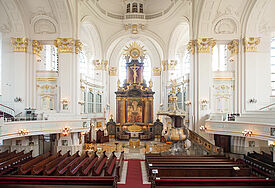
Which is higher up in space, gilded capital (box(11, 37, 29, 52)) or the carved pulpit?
gilded capital (box(11, 37, 29, 52))

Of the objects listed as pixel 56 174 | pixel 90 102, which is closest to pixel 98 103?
pixel 90 102

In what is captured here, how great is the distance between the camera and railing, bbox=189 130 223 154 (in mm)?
13227

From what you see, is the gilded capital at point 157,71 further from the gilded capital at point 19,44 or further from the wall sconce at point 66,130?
the gilded capital at point 19,44

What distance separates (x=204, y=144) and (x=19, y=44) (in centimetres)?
1706

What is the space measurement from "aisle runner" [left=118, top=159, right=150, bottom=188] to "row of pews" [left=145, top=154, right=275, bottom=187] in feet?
2.11

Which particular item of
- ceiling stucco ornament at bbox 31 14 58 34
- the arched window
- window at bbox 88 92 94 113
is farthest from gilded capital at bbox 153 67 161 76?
ceiling stucco ornament at bbox 31 14 58 34

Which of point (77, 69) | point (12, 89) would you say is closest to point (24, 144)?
point (12, 89)

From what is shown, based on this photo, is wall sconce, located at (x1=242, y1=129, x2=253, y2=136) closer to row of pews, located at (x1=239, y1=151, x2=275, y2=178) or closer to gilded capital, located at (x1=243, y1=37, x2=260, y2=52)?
row of pews, located at (x1=239, y1=151, x2=275, y2=178)

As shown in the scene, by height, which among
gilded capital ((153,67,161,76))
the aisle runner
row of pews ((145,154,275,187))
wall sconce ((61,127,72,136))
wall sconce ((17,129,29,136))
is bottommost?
the aisle runner

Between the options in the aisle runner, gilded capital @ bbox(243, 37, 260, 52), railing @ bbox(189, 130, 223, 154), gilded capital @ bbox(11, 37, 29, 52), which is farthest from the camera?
gilded capital @ bbox(243, 37, 260, 52)

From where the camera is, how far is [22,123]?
12914 millimetres

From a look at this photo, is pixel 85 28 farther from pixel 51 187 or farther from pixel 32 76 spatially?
pixel 51 187

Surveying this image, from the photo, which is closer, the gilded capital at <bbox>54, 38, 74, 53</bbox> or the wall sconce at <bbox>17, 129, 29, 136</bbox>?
the wall sconce at <bbox>17, 129, 29, 136</bbox>

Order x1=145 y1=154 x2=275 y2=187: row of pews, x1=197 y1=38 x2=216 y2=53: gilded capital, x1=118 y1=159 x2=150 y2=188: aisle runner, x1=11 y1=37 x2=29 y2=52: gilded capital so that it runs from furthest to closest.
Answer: x1=197 y1=38 x2=216 y2=53: gilded capital, x1=11 y1=37 x2=29 y2=52: gilded capital, x1=118 y1=159 x2=150 y2=188: aisle runner, x1=145 y1=154 x2=275 y2=187: row of pews
